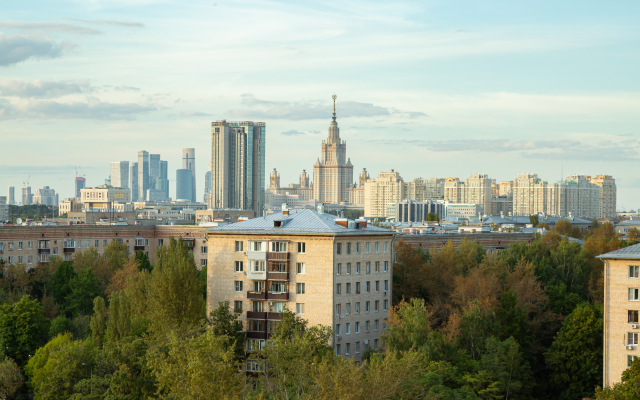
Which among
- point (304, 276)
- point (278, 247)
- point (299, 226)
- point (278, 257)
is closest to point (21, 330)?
point (278, 257)

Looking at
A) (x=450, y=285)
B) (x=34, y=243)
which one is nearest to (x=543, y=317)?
(x=450, y=285)

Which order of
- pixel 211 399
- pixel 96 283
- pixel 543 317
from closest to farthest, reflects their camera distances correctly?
pixel 211 399, pixel 543 317, pixel 96 283

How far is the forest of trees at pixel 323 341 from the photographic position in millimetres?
37344

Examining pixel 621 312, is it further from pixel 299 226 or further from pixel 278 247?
pixel 278 247

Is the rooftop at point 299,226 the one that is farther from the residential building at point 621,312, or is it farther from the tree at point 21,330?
the residential building at point 621,312

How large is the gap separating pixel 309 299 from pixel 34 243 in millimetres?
49248

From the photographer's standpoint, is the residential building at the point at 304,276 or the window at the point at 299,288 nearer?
the residential building at the point at 304,276

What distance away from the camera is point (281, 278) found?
5966cm

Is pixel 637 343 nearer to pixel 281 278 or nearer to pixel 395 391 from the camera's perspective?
pixel 395 391

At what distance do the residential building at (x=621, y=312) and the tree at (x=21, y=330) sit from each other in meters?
38.7

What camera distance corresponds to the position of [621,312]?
4994 cm

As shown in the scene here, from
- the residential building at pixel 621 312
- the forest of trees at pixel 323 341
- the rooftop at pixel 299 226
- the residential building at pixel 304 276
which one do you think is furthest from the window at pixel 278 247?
the residential building at pixel 621 312

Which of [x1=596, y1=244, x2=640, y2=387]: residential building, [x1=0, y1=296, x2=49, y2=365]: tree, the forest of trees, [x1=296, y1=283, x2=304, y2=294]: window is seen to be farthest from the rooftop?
[x1=596, y1=244, x2=640, y2=387]: residential building

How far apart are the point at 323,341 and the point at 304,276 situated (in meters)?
10.3
